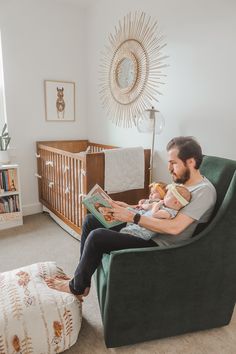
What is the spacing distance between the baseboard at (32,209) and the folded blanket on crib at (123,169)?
1.53 meters

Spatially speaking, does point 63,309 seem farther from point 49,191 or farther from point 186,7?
point 186,7

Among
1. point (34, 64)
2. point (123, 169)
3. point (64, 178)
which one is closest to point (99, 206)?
point (123, 169)

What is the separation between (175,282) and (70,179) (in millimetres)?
1612

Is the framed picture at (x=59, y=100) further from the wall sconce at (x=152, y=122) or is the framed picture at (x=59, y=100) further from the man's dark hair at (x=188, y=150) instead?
the man's dark hair at (x=188, y=150)

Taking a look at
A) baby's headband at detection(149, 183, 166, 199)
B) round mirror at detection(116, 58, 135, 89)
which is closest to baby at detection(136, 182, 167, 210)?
baby's headband at detection(149, 183, 166, 199)

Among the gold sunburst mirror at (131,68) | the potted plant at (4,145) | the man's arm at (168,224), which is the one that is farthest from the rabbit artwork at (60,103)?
the man's arm at (168,224)

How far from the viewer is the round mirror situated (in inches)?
110

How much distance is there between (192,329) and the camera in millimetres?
1536

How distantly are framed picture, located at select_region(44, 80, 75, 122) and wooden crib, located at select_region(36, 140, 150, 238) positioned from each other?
1.13 ft

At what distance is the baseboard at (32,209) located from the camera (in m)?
3.50

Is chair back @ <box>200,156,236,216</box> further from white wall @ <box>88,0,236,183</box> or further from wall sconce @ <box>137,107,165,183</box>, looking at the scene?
wall sconce @ <box>137,107,165,183</box>

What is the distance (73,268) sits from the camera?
226 cm

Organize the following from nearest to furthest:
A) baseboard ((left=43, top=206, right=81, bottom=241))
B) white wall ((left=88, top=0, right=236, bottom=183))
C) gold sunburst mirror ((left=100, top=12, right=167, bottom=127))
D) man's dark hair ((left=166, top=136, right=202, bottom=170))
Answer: man's dark hair ((left=166, top=136, right=202, bottom=170)), white wall ((left=88, top=0, right=236, bottom=183)), gold sunburst mirror ((left=100, top=12, right=167, bottom=127)), baseboard ((left=43, top=206, right=81, bottom=241))

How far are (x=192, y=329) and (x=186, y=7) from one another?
7.67 ft
